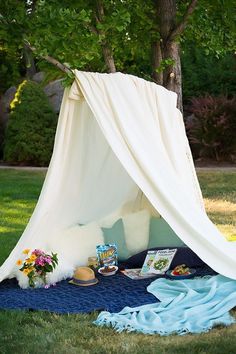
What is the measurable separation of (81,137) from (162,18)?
277 cm

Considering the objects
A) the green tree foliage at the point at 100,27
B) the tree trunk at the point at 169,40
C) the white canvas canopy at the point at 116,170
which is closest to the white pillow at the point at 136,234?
the white canvas canopy at the point at 116,170

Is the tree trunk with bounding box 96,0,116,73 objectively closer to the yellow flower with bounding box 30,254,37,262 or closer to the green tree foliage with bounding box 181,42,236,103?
the yellow flower with bounding box 30,254,37,262

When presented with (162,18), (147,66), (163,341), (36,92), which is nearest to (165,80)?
(162,18)

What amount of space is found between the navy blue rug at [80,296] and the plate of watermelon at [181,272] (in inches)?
3.1

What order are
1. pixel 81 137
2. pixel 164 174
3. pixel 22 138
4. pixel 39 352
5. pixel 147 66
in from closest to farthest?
pixel 39 352 < pixel 164 174 < pixel 81 137 < pixel 22 138 < pixel 147 66

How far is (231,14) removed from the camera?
6621 millimetres

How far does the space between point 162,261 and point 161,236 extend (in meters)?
0.35

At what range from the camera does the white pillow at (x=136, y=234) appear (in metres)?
5.00

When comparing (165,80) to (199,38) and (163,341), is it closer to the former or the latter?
(199,38)

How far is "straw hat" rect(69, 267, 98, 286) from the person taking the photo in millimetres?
4375

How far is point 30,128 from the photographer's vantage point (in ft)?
37.1

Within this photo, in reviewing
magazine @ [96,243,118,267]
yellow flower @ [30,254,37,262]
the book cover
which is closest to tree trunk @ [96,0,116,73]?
magazine @ [96,243,118,267]

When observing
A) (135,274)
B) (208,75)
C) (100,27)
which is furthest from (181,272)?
(208,75)

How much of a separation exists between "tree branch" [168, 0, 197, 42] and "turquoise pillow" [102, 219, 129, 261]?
265 cm
